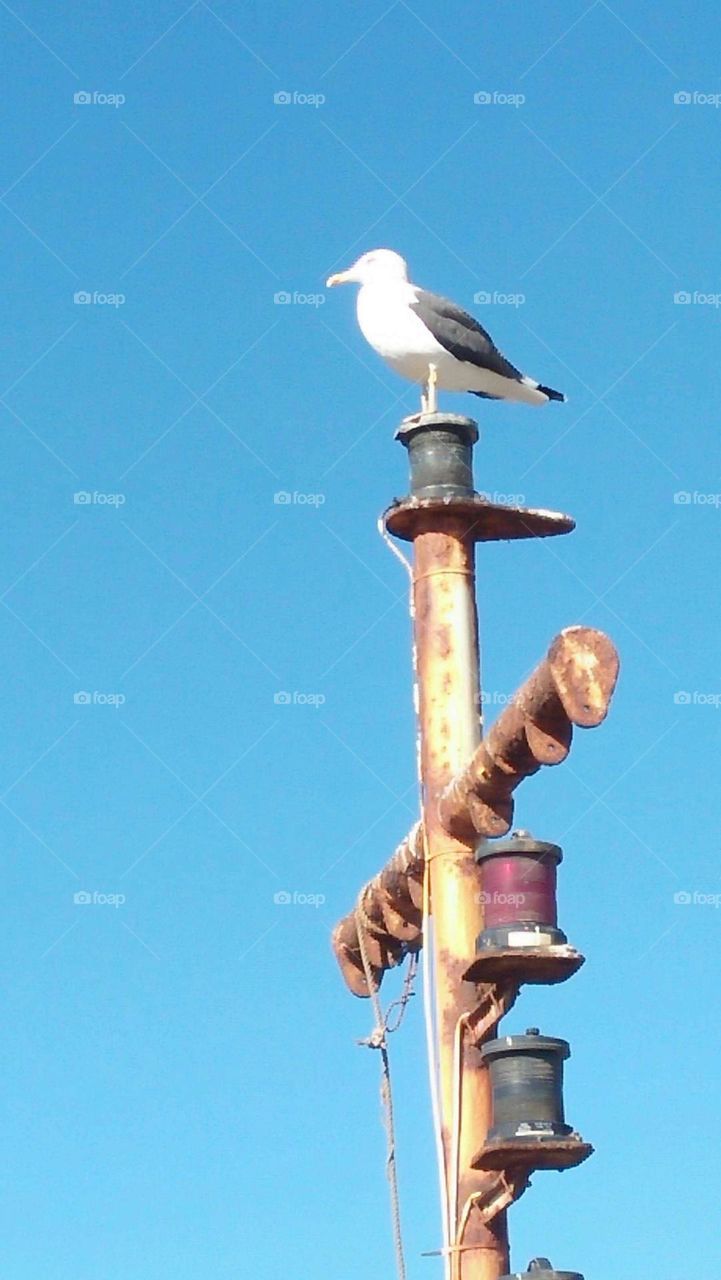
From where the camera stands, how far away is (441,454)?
6020 millimetres

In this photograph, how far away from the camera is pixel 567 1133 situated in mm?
4867

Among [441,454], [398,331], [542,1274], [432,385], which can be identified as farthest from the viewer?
[398,331]

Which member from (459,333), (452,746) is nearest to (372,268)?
(459,333)

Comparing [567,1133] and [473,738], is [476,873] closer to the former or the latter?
[473,738]

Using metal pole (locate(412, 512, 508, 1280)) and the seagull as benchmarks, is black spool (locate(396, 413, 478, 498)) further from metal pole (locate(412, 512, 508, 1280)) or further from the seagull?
the seagull

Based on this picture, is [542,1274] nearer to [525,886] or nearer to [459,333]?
[525,886]

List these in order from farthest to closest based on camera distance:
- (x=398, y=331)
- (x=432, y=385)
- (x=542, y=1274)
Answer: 1. (x=398, y=331)
2. (x=432, y=385)
3. (x=542, y=1274)

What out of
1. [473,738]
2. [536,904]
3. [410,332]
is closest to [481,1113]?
[536,904]

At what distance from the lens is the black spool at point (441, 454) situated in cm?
594

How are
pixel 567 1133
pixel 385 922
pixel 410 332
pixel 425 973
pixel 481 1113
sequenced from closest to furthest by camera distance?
Answer: pixel 567 1133 < pixel 481 1113 < pixel 425 973 < pixel 385 922 < pixel 410 332

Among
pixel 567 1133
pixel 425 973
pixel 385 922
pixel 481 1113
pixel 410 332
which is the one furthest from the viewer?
pixel 410 332

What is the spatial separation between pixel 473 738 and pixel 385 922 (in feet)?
2.80

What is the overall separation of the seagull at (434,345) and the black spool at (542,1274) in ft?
11.1

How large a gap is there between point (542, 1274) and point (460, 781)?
1343 mm
